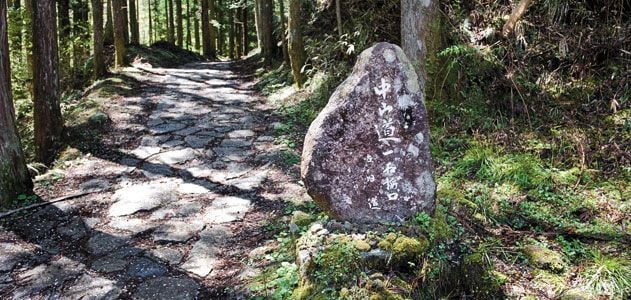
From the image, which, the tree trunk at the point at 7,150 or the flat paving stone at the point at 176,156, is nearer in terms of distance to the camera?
the tree trunk at the point at 7,150

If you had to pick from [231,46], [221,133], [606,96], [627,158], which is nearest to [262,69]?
[221,133]

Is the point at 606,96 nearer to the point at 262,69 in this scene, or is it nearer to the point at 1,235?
the point at 1,235

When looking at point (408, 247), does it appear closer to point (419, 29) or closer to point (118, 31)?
point (419, 29)

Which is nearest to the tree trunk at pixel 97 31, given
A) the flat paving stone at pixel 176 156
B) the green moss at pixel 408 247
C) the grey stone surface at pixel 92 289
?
the flat paving stone at pixel 176 156

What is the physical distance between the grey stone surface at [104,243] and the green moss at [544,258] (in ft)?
12.1

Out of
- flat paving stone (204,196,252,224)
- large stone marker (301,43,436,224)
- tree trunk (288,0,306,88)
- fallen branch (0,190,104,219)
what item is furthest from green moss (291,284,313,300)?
tree trunk (288,0,306,88)

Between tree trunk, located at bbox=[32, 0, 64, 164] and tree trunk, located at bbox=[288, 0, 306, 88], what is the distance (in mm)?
4329

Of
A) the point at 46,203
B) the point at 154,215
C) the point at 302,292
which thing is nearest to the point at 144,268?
the point at 154,215

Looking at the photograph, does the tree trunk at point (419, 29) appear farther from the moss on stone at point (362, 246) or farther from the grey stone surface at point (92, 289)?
the grey stone surface at point (92, 289)

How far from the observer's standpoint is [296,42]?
966cm

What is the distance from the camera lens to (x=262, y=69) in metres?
13.6

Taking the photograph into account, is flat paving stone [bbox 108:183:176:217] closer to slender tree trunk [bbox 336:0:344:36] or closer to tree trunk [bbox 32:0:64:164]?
tree trunk [bbox 32:0:64:164]

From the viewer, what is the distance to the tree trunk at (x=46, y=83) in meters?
6.59

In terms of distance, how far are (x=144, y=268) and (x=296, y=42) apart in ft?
21.7
